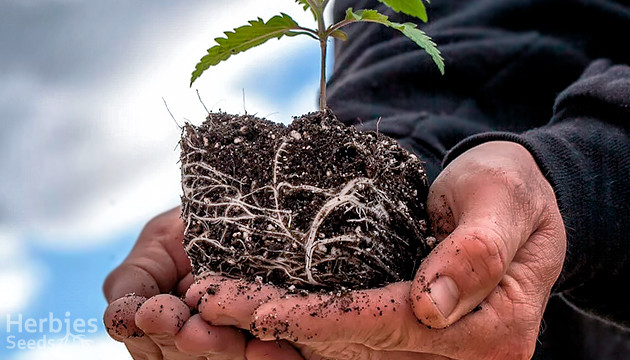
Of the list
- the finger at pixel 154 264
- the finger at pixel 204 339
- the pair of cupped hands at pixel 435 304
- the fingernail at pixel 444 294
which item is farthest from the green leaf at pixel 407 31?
the finger at pixel 154 264

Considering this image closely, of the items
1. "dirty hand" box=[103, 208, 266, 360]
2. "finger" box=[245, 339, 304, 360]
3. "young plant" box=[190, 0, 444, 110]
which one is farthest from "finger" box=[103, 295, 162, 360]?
"young plant" box=[190, 0, 444, 110]

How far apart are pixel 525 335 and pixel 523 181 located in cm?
29

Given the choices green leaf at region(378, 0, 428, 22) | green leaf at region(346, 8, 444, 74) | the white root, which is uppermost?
green leaf at region(378, 0, 428, 22)

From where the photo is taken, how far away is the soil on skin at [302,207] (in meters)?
0.98

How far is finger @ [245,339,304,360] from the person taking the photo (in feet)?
3.24

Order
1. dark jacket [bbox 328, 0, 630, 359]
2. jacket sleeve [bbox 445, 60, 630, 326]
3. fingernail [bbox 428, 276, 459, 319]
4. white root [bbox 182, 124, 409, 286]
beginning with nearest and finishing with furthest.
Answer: fingernail [bbox 428, 276, 459, 319] < white root [bbox 182, 124, 409, 286] < jacket sleeve [bbox 445, 60, 630, 326] < dark jacket [bbox 328, 0, 630, 359]

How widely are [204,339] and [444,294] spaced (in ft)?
1.34

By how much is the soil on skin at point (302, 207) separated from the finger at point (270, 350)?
11 centimetres

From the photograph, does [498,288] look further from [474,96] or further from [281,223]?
[474,96]

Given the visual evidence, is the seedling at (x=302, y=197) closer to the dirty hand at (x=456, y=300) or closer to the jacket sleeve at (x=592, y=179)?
the dirty hand at (x=456, y=300)

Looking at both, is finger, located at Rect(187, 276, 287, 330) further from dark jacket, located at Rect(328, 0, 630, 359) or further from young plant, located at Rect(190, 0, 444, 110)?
dark jacket, located at Rect(328, 0, 630, 359)

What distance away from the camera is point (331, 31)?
1107 millimetres

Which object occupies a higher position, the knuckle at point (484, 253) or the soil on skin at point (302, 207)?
the soil on skin at point (302, 207)

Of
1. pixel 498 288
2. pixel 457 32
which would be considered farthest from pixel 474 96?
pixel 498 288
